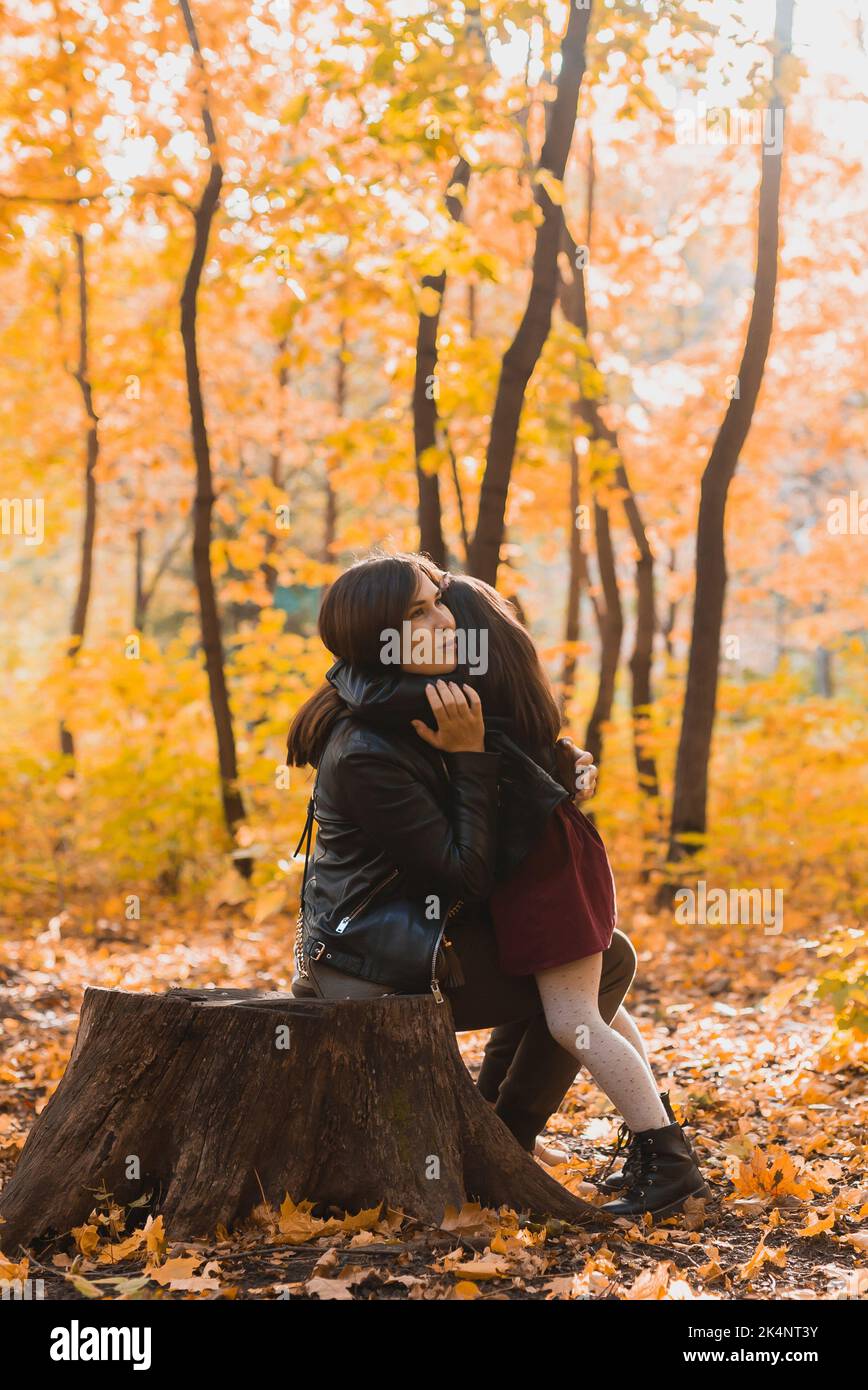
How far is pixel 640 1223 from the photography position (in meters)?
3.36

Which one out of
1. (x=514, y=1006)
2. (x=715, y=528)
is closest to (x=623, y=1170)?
(x=514, y=1006)

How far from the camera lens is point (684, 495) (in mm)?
14656

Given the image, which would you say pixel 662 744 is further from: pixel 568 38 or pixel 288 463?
pixel 288 463

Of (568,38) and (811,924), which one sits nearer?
(568,38)

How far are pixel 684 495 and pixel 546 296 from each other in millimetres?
7774

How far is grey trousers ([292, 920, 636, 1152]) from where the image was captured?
3434 millimetres

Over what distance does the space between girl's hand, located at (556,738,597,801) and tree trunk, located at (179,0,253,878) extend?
5.95 m

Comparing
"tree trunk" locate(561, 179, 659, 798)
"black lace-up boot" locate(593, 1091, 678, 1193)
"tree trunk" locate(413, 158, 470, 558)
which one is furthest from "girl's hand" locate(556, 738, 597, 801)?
"tree trunk" locate(561, 179, 659, 798)

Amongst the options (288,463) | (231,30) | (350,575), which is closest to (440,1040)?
(350,575)

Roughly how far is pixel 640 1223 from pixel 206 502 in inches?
292

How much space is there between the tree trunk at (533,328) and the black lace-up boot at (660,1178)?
4371 millimetres

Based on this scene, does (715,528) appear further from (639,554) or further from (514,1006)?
(514,1006)

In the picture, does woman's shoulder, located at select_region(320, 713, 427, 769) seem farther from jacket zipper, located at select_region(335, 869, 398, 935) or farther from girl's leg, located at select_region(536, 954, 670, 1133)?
girl's leg, located at select_region(536, 954, 670, 1133)
